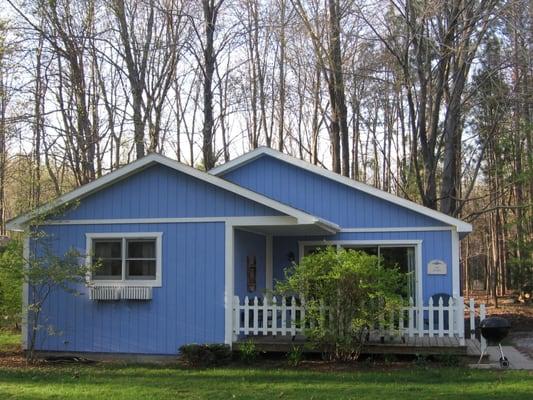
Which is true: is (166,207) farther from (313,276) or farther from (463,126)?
(463,126)

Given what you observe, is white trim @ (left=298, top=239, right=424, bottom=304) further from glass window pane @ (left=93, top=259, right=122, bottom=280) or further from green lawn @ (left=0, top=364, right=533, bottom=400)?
glass window pane @ (left=93, top=259, right=122, bottom=280)

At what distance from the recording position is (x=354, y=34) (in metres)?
18.7

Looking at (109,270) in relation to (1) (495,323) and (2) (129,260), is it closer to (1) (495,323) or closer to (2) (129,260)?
(2) (129,260)

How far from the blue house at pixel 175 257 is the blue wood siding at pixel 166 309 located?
19 millimetres

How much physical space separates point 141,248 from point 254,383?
4.13m

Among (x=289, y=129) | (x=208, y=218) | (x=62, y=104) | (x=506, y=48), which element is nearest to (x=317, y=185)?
(x=208, y=218)

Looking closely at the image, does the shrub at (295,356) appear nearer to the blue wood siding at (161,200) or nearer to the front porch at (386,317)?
the front porch at (386,317)

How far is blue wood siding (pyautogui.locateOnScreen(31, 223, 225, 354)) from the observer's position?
11.8 m

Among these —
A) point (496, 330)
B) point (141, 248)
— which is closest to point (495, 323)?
point (496, 330)

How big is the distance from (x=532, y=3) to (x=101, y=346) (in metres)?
13.3

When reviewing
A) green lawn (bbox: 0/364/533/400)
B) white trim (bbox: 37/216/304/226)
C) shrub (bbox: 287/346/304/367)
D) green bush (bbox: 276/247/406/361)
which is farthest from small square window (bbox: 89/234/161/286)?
shrub (bbox: 287/346/304/367)

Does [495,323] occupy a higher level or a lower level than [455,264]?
lower

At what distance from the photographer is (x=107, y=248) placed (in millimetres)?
12352

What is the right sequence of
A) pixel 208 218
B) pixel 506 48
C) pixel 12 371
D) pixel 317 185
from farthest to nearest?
pixel 506 48 < pixel 317 185 < pixel 208 218 < pixel 12 371
